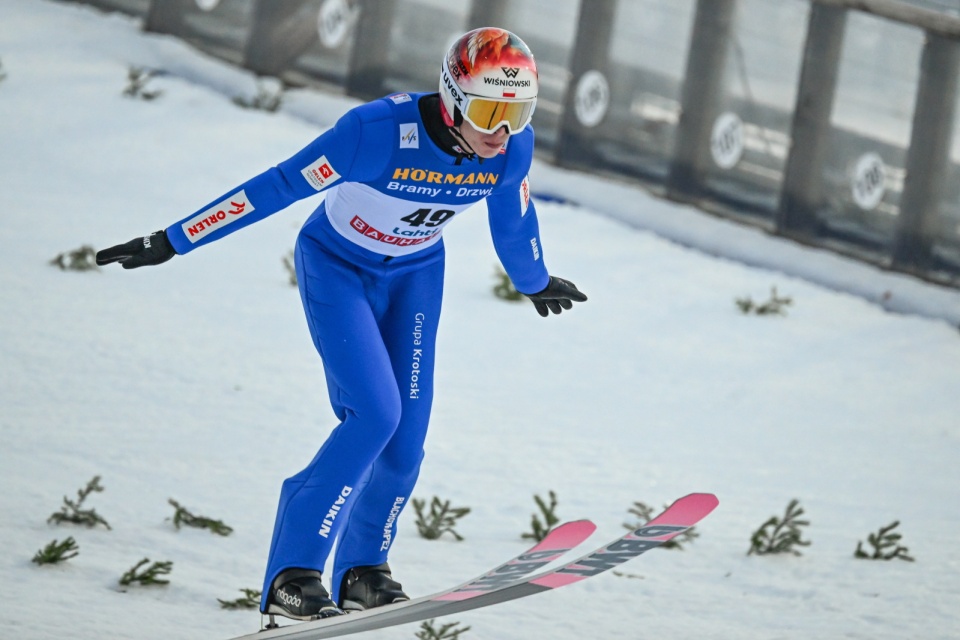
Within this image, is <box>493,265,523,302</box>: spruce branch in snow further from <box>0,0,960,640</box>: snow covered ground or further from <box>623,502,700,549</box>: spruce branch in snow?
<box>623,502,700,549</box>: spruce branch in snow

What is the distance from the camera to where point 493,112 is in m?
3.74

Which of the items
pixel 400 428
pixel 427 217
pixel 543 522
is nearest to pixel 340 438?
pixel 400 428

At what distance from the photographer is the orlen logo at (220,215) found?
3.85m

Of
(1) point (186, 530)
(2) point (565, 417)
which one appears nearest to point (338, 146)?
(1) point (186, 530)

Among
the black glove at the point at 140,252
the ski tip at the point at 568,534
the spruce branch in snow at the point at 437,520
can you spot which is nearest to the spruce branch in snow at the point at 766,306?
the spruce branch in snow at the point at 437,520

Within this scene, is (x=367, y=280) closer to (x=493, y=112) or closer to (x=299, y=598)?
(x=493, y=112)

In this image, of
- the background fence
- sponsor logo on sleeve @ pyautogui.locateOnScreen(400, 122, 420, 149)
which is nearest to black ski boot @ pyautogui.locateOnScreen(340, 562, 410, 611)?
sponsor logo on sleeve @ pyautogui.locateOnScreen(400, 122, 420, 149)

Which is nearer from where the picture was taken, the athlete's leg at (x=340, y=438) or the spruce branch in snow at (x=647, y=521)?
the athlete's leg at (x=340, y=438)

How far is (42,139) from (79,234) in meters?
1.94

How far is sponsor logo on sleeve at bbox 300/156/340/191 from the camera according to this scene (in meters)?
3.81

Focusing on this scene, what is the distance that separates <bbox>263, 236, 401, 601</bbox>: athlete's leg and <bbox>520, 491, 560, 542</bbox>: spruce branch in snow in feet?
5.74

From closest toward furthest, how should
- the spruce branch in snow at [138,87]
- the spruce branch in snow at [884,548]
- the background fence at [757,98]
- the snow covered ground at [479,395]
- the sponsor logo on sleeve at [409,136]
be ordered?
the sponsor logo on sleeve at [409,136] < the snow covered ground at [479,395] < the spruce branch in snow at [884,548] < the background fence at [757,98] < the spruce branch in snow at [138,87]

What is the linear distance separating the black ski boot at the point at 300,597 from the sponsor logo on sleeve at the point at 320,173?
120cm

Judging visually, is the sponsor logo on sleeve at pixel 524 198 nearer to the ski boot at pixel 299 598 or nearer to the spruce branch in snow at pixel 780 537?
the ski boot at pixel 299 598
